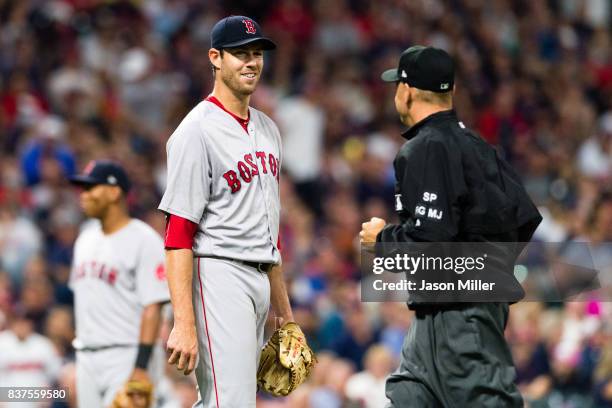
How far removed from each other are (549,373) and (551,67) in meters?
6.47

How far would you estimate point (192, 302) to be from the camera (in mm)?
5090

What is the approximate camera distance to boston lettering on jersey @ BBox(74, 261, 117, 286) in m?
7.32

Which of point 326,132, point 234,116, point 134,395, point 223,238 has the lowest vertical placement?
point 134,395

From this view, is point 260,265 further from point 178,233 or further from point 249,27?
point 249,27

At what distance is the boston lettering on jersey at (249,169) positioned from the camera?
5.18 m

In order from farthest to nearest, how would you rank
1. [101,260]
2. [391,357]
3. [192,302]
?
[391,357] < [101,260] < [192,302]

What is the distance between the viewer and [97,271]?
7.36m

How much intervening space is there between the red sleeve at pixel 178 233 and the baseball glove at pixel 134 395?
2.05 m

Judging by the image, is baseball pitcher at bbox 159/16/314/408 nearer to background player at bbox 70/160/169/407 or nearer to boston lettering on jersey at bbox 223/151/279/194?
boston lettering on jersey at bbox 223/151/279/194

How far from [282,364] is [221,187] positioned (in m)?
0.83

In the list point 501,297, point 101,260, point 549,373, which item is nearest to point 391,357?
point 549,373

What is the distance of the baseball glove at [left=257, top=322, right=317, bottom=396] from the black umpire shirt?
1.99ft

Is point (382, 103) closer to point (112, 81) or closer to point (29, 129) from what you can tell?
point (112, 81)

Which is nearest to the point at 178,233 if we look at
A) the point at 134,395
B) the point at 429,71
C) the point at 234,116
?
the point at 234,116
